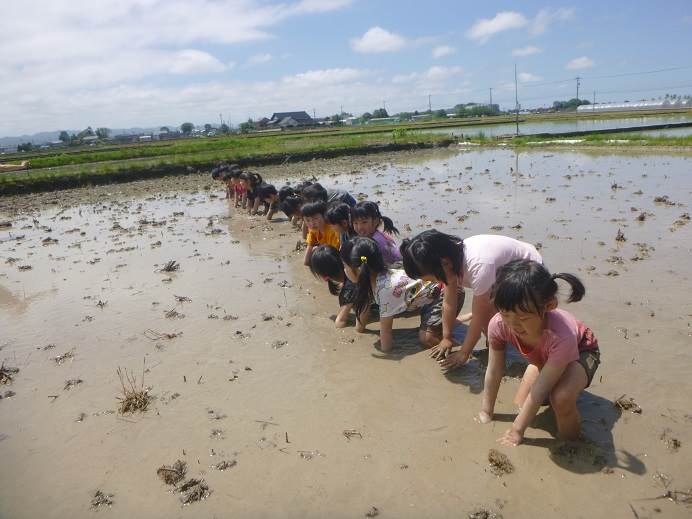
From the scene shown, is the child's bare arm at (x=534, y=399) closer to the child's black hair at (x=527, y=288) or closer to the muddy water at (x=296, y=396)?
the muddy water at (x=296, y=396)

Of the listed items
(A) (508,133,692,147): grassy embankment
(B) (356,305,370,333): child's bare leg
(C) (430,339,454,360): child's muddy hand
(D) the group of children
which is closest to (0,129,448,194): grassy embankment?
(A) (508,133,692,147): grassy embankment

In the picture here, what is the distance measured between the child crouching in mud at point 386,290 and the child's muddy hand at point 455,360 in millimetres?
372

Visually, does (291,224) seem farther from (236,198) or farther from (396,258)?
(396,258)

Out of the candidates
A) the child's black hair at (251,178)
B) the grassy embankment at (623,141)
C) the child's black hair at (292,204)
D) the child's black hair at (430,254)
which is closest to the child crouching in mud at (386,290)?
the child's black hair at (430,254)

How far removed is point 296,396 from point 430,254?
1254 millimetres

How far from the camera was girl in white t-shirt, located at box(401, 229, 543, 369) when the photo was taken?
292cm

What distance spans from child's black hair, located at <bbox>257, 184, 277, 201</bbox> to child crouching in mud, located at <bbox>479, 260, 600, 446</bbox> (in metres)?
7.17

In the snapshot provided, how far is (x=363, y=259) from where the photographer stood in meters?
3.56

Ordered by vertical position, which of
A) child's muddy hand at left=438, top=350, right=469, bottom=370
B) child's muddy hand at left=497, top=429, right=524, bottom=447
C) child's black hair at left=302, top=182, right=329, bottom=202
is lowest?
child's muddy hand at left=497, top=429, right=524, bottom=447

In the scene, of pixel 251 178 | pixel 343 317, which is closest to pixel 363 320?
pixel 343 317

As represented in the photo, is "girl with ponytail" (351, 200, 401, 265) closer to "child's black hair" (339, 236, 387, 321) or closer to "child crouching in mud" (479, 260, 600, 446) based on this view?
"child's black hair" (339, 236, 387, 321)

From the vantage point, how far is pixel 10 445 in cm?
288

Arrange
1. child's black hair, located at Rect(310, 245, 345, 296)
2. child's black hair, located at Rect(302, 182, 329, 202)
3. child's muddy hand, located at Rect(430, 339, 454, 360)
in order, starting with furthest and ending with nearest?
child's black hair, located at Rect(302, 182, 329, 202), child's black hair, located at Rect(310, 245, 345, 296), child's muddy hand, located at Rect(430, 339, 454, 360)

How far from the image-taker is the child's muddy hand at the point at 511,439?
8.16ft
